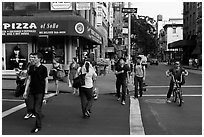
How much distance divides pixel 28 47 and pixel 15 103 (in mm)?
9788

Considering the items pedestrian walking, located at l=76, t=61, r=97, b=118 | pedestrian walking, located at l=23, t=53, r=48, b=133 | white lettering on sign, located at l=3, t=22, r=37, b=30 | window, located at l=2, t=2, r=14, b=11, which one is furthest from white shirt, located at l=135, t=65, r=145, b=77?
window, located at l=2, t=2, r=14, b=11

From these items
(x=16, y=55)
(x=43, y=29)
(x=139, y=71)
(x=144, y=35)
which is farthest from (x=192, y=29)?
(x=139, y=71)

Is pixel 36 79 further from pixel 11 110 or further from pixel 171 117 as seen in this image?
pixel 171 117

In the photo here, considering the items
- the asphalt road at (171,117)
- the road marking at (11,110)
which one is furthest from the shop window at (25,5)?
the asphalt road at (171,117)

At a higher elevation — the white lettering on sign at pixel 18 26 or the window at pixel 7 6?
the window at pixel 7 6

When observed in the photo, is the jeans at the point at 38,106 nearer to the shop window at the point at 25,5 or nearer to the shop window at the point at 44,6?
the shop window at the point at 44,6

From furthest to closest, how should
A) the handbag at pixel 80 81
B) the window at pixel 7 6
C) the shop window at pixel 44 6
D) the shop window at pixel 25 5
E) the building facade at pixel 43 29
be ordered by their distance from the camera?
the window at pixel 7 6
the shop window at pixel 25 5
the shop window at pixel 44 6
the building facade at pixel 43 29
the handbag at pixel 80 81

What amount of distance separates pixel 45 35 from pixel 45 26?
20.1 inches

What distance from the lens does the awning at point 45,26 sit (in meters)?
18.6

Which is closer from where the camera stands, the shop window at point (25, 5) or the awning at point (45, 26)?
the awning at point (45, 26)

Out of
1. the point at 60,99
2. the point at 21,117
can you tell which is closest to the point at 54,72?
the point at 60,99

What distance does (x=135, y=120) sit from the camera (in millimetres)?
8086

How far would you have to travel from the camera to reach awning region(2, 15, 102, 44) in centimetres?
1864

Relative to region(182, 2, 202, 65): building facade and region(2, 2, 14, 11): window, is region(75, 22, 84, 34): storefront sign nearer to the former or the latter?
region(2, 2, 14, 11): window
